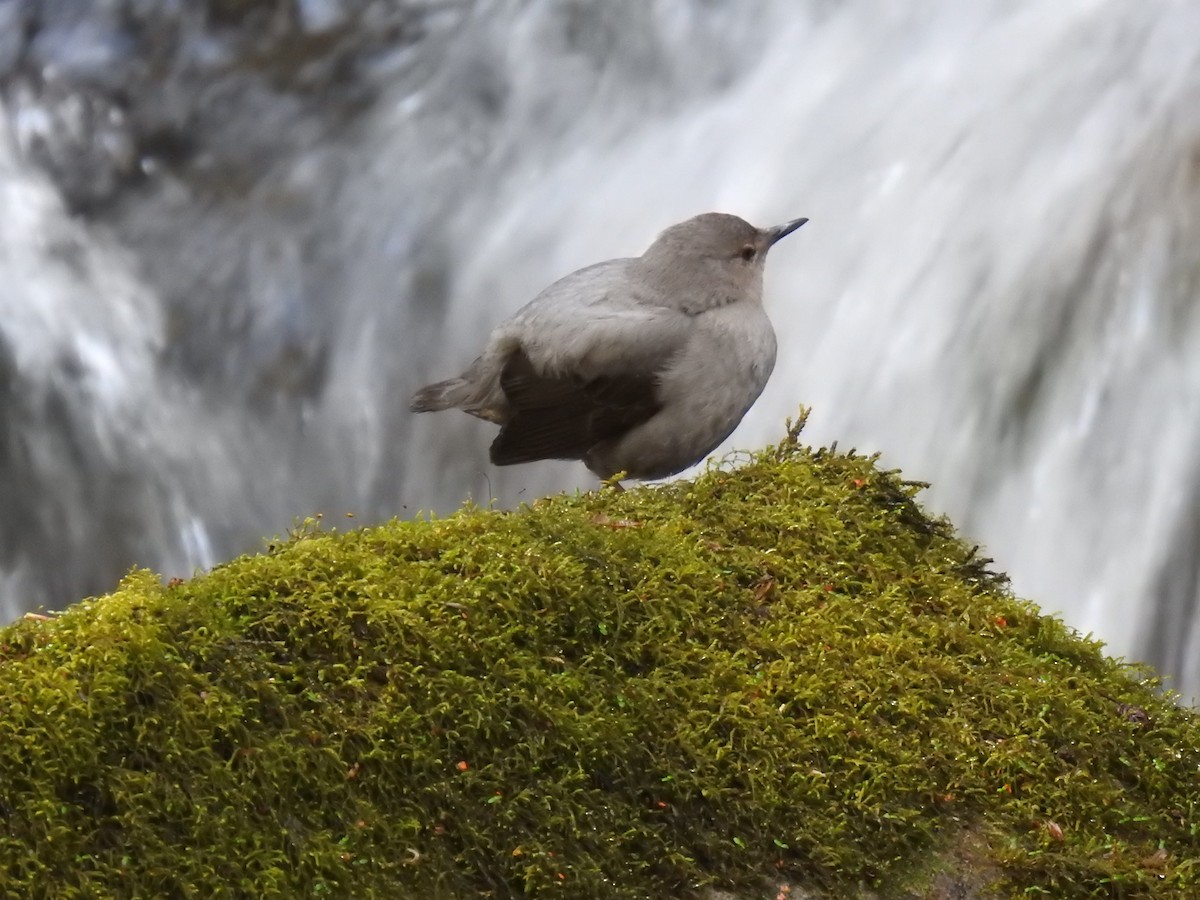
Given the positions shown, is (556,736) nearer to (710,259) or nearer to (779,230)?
(710,259)

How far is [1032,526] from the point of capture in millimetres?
5438

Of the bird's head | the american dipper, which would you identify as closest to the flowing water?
the bird's head

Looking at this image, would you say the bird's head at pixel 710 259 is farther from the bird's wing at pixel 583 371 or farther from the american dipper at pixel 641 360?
the bird's wing at pixel 583 371

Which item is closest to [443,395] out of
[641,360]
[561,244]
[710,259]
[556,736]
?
[641,360]

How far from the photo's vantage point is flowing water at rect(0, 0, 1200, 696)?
5457 mm

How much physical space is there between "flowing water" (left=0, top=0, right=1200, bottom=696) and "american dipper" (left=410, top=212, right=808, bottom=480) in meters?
1.96

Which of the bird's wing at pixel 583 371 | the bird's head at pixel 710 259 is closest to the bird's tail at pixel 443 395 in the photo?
the bird's wing at pixel 583 371

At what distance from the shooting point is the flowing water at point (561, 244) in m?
5.46

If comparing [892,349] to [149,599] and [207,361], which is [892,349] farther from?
[149,599]

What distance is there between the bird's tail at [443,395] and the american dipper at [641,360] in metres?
0.10

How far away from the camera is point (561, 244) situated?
7.44 meters

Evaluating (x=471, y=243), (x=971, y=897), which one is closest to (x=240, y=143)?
(x=471, y=243)

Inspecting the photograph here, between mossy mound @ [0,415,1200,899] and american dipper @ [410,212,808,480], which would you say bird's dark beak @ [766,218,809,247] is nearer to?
american dipper @ [410,212,808,480]

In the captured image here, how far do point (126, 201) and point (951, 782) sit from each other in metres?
7.19
